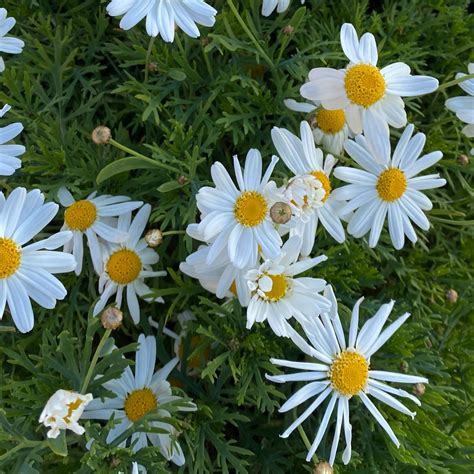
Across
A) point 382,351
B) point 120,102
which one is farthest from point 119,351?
point 120,102

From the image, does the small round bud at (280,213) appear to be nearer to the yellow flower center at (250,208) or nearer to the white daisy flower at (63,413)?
the yellow flower center at (250,208)

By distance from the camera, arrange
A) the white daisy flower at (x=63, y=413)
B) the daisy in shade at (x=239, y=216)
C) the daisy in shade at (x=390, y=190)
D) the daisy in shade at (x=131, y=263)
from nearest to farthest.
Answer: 1. the white daisy flower at (x=63, y=413)
2. the daisy in shade at (x=239, y=216)
3. the daisy in shade at (x=390, y=190)
4. the daisy in shade at (x=131, y=263)

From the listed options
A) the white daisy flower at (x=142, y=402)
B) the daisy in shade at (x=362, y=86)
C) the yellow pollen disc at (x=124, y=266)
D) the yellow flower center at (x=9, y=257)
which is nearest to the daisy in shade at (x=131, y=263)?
the yellow pollen disc at (x=124, y=266)

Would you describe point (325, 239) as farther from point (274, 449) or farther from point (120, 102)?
point (120, 102)

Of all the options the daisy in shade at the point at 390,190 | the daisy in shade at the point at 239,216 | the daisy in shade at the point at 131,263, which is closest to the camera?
the daisy in shade at the point at 239,216

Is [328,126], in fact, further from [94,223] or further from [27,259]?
[27,259]

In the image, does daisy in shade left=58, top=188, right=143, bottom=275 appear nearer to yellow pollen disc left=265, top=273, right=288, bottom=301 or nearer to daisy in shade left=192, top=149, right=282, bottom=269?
daisy in shade left=192, top=149, right=282, bottom=269
